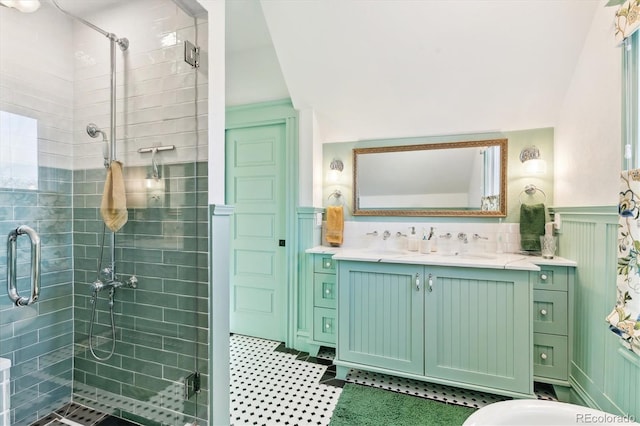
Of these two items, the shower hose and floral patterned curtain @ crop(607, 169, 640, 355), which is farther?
the shower hose

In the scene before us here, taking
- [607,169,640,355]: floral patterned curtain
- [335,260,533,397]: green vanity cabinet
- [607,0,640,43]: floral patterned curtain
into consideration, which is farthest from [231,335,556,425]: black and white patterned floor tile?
[607,0,640,43]: floral patterned curtain

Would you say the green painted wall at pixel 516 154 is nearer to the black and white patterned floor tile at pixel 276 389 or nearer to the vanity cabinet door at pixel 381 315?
the vanity cabinet door at pixel 381 315

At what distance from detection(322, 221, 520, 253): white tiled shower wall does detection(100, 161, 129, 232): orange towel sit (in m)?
1.70

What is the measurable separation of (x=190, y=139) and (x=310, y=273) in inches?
60.6

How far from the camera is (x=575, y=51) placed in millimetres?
1949

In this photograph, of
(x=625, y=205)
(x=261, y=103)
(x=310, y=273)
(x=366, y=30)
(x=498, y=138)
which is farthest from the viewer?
(x=261, y=103)

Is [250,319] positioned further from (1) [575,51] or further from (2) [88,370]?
(1) [575,51]

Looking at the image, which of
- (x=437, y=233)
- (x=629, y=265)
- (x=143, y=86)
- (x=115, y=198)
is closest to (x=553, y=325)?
(x=629, y=265)

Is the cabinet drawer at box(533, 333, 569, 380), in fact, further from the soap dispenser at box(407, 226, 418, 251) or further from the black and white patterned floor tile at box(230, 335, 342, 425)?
the black and white patterned floor tile at box(230, 335, 342, 425)

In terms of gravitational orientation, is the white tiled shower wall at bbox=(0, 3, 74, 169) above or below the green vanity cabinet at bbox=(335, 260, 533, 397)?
above

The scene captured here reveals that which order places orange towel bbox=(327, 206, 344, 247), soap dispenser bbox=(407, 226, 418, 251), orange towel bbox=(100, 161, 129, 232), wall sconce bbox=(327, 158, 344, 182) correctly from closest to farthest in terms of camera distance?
orange towel bbox=(100, 161, 129, 232), soap dispenser bbox=(407, 226, 418, 251), orange towel bbox=(327, 206, 344, 247), wall sconce bbox=(327, 158, 344, 182)

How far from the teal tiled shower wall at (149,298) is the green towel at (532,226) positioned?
2312 millimetres

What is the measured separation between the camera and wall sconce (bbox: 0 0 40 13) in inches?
57.5

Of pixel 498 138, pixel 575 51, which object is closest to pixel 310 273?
pixel 498 138
